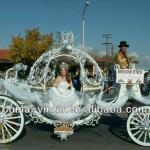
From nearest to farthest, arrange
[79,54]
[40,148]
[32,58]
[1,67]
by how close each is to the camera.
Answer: [40,148], [79,54], [32,58], [1,67]

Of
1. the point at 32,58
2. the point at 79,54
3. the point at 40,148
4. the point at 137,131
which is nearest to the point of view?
the point at 40,148

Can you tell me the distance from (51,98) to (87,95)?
786 mm

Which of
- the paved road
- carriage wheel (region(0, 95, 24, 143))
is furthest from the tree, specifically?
carriage wheel (region(0, 95, 24, 143))

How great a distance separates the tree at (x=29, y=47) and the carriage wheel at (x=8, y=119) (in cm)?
3497

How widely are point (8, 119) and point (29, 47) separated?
36906 mm

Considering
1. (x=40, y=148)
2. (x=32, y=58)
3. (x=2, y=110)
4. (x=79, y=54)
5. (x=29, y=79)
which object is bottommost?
(x=40, y=148)

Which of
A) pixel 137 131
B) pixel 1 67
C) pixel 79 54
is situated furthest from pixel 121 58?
pixel 1 67

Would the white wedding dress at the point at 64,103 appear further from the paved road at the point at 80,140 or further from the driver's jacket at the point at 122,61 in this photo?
the driver's jacket at the point at 122,61

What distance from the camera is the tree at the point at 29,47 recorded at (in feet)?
142

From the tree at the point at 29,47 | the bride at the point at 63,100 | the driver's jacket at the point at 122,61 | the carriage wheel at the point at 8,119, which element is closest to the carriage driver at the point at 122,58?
the driver's jacket at the point at 122,61

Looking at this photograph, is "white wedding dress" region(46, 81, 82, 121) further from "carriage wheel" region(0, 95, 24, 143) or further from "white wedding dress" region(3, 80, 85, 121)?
"carriage wheel" region(0, 95, 24, 143)

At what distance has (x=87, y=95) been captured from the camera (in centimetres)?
832

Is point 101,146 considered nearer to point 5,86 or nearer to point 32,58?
point 5,86

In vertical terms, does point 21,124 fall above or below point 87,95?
below
